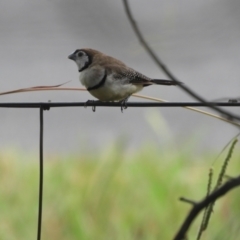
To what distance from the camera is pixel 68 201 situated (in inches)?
63.6

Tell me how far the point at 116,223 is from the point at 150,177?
0.49 feet

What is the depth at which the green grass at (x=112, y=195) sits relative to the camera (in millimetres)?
1562

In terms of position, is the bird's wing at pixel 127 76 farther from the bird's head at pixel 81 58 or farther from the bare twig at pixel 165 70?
Answer: the bare twig at pixel 165 70

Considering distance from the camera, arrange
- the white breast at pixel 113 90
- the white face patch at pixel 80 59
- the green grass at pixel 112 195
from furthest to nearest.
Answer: the white face patch at pixel 80 59
the white breast at pixel 113 90
the green grass at pixel 112 195

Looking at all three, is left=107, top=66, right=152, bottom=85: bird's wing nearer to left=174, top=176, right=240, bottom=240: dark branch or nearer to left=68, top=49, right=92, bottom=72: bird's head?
left=68, top=49, right=92, bottom=72: bird's head

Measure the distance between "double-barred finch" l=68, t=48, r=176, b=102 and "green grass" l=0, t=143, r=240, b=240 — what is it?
0.55 feet

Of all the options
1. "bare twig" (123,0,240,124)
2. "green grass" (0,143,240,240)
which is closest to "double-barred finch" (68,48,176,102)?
"green grass" (0,143,240,240)

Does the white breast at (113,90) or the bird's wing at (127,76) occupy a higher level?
the bird's wing at (127,76)

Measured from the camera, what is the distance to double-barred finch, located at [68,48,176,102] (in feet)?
6.03

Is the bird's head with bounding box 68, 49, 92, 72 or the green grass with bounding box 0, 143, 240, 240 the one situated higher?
the bird's head with bounding box 68, 49, 92, 72

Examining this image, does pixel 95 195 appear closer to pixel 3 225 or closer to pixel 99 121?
pixel 3 225

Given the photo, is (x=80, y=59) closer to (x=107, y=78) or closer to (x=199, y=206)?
(x=107, y=78)

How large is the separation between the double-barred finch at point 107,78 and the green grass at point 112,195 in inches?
6.6

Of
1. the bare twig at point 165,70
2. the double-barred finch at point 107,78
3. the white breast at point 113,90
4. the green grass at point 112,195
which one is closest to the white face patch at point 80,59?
the double-barred finch at point 107,78
